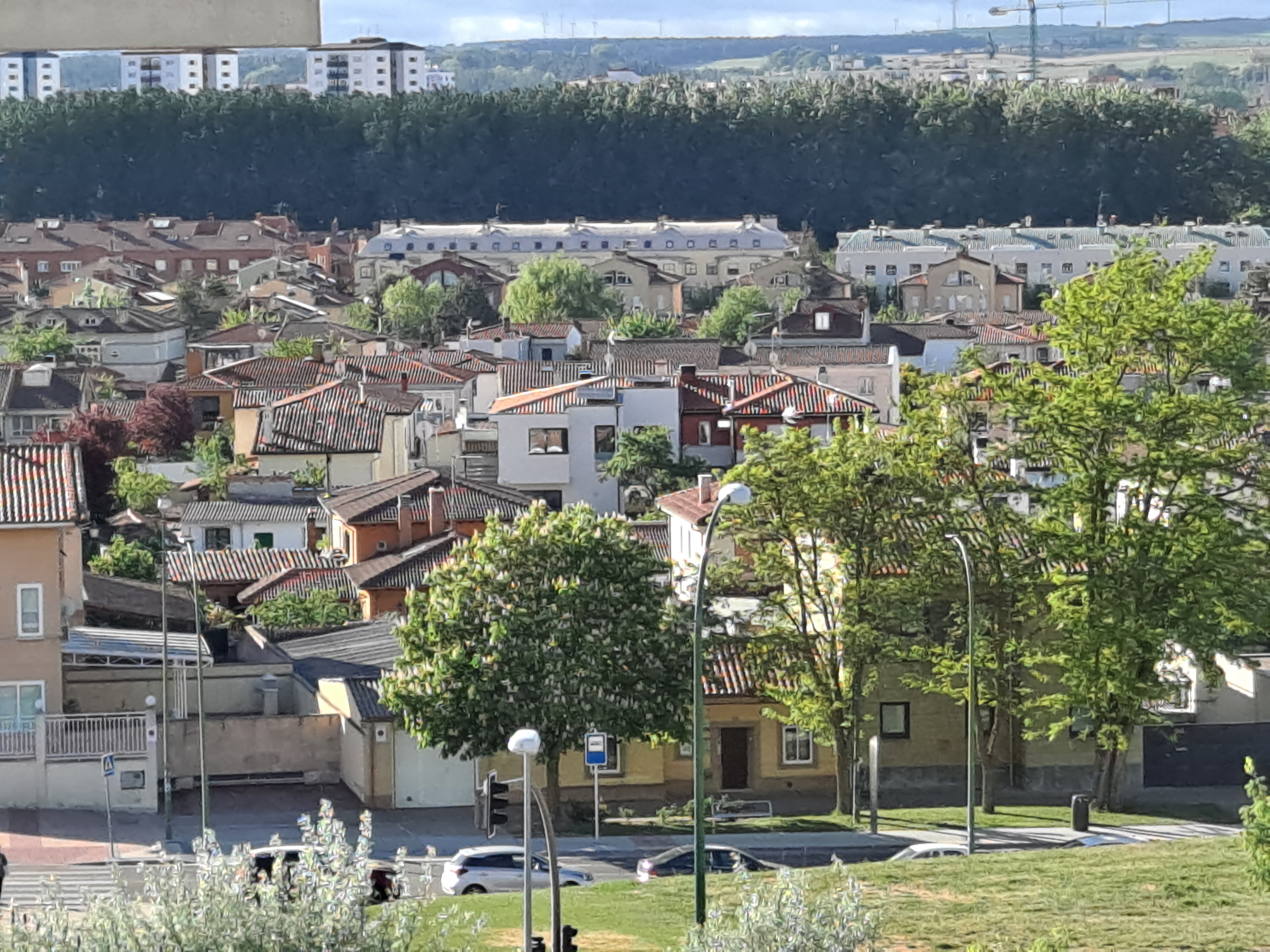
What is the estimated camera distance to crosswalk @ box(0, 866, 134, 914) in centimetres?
2009

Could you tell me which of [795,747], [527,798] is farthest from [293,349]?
[527,798]

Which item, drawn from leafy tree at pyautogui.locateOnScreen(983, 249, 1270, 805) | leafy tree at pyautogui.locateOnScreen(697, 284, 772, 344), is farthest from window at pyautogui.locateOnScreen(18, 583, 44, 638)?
leafy tree at pyautogui.locateOnScreen(697, 284, 772, 344)

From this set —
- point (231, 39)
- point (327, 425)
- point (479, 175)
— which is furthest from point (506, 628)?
point (479, 175)

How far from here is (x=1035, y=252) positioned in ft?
384

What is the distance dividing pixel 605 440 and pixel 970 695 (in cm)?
2731

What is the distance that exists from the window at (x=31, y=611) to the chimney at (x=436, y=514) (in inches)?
535

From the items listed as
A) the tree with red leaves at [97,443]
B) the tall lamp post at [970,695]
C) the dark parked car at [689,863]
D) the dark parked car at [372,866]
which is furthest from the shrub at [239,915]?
the tree with red leaves at [97,443]

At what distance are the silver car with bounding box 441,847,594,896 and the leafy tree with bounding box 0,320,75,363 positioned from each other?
5411 cm

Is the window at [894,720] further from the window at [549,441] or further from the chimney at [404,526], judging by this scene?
the window at [549,441]

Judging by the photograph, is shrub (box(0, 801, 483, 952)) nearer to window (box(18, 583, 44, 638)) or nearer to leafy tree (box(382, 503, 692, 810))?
leafy tree (box(382, 503, 692, 810))

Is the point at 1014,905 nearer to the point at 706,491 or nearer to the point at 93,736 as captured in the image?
the point at 93,736

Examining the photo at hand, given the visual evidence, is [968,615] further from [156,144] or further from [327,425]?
[156,144]

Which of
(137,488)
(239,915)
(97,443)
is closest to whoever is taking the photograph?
(239,915)

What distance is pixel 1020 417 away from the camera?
2825cm
